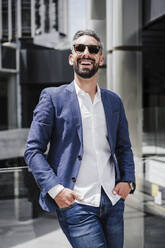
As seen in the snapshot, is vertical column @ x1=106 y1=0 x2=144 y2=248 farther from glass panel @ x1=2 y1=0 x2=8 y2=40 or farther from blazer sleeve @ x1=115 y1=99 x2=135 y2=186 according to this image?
blazer sleeve @ x1=115 y1=99 x2=135 y2=186

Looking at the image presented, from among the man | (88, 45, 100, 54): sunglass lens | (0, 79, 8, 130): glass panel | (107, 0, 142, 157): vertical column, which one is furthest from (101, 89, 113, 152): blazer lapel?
(0, 79, 8, 130): glass panel

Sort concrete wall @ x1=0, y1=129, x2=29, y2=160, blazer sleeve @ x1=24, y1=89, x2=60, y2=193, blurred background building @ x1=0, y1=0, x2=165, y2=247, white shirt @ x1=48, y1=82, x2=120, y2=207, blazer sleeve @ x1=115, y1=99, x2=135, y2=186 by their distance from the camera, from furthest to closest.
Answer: concrete wall @ x1=0, y1=129, x2=29, y2=160, blurred background building @ x1=0, y1=0, x2=165, y2=247, blazer sleeve @ x1=115, y1=99, x2=135, y2=186, white shirt @ x1=48, y1=82, x2=120, y2=207, blazer sleeve @ x1=24, y1=89, x2=60, y2=193

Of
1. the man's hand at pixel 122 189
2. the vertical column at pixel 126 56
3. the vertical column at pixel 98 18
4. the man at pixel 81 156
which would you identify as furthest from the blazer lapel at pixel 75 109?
the vertical column at pixel 126 56

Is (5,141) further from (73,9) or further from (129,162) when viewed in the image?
(129,162)

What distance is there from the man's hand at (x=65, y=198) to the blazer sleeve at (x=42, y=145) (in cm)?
5

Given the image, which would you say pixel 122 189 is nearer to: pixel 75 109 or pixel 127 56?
pixel 75 109

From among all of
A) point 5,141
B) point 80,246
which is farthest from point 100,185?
point 5,141

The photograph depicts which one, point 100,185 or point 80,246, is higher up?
point 100,185

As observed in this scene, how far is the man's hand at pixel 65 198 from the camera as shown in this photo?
1.59 metres

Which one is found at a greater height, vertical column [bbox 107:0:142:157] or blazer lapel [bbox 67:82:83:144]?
vertical column [bbox 107:0:142:157]

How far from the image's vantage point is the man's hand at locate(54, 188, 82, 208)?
159 cm

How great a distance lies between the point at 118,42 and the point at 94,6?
0.55 metres

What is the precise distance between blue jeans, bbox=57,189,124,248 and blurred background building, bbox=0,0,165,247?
1912 mm

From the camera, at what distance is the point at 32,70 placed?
4.71m
